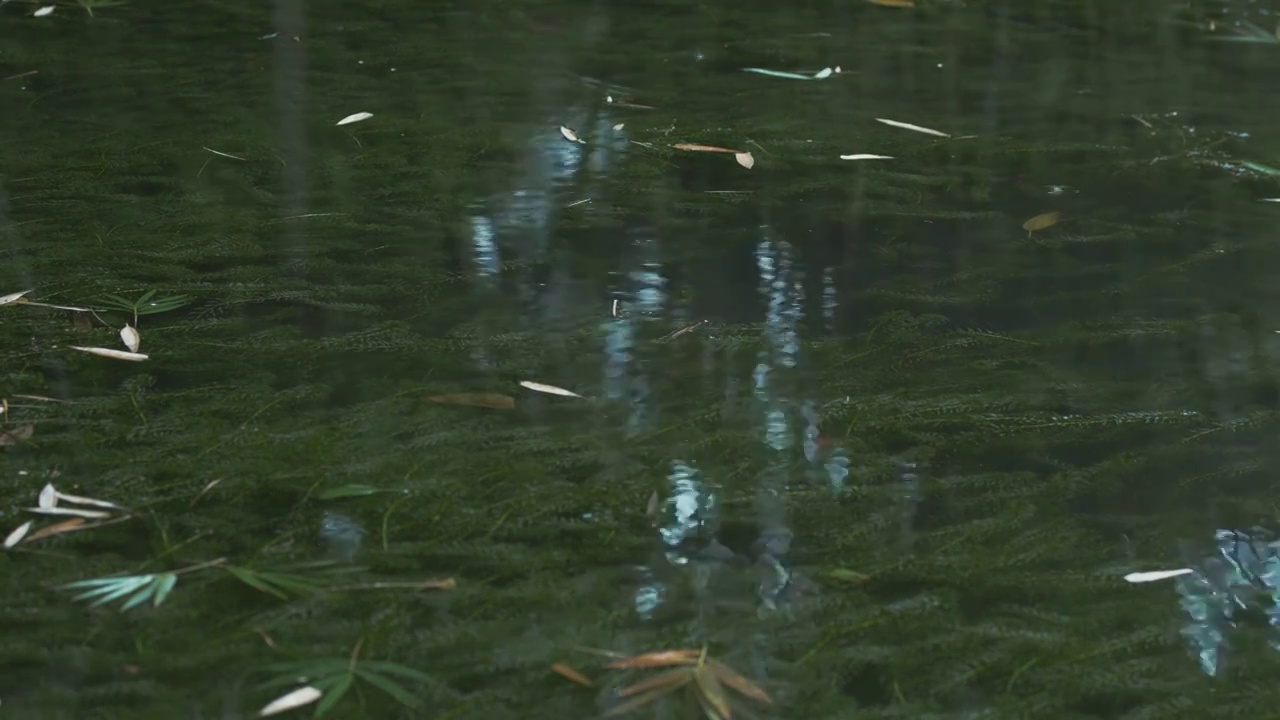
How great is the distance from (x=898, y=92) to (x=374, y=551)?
1.69m

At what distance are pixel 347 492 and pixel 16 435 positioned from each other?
392mm

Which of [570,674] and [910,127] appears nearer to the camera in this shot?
[570,674]

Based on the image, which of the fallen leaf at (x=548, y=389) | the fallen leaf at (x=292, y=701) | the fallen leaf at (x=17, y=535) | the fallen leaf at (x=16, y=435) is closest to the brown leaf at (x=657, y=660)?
the fallen leaf at (x=292, y=701)

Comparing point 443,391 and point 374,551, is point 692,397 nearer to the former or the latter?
point 443,391

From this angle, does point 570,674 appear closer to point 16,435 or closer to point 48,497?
point 48,497

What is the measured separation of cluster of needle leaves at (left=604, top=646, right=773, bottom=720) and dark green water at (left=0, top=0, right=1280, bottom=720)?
0.02 metres

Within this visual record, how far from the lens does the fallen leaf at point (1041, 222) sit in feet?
6.63

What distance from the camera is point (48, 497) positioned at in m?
1.32

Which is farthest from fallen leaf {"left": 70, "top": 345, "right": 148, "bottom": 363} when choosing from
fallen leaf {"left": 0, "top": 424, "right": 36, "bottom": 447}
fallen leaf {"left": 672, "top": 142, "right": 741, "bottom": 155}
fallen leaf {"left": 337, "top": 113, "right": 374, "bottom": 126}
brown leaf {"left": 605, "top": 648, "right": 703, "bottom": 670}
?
fallen leaf {"left": 672, "top": 142, "right": 741, "bottom": 155}

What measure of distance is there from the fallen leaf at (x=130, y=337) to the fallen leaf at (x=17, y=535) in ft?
1.20

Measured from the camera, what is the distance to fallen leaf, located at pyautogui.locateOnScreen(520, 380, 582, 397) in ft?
5.09

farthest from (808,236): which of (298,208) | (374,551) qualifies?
(374,551)

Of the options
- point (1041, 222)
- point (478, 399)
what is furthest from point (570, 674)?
point (1041, 222)

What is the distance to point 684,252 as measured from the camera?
1.93m
